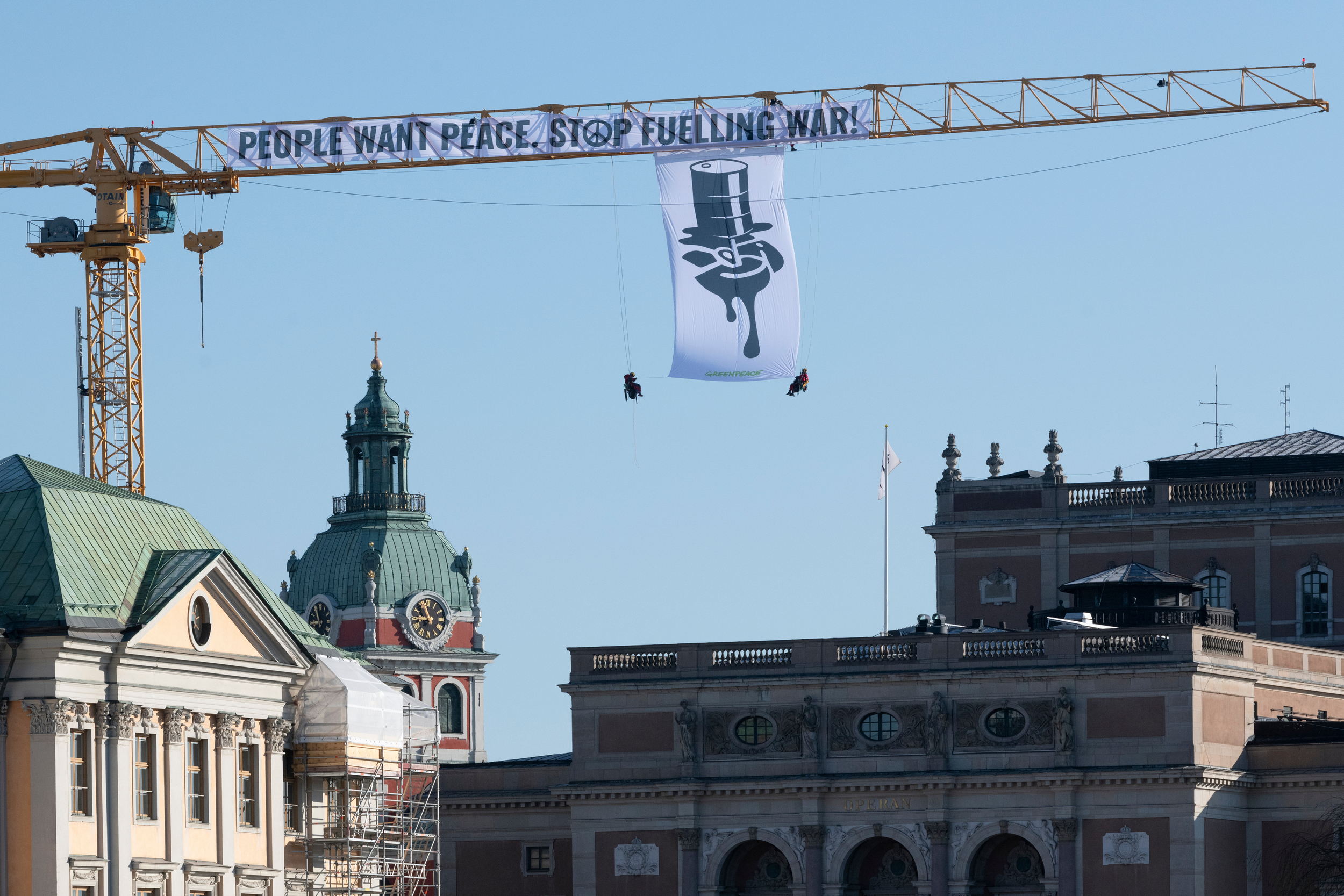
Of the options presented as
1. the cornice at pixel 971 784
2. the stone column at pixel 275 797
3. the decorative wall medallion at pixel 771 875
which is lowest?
the decorative wall medallion at pixel 771 875

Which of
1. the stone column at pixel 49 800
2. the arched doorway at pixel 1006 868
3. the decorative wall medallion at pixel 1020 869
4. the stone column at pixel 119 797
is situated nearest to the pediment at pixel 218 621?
the stone column at pixel 119 797

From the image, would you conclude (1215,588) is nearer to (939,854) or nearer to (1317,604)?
(1317,604)

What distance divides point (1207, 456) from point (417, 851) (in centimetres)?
5468

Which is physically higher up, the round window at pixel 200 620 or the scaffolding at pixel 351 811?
the round window at pixel 200 620

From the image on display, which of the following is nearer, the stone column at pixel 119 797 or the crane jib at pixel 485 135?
the stone column at pixel 119 797

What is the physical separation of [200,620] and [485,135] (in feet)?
123

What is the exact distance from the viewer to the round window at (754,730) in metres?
135

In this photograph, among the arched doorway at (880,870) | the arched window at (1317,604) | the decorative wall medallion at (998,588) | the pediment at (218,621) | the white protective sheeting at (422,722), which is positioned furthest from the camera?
the decorative wall medallion at (998,588)

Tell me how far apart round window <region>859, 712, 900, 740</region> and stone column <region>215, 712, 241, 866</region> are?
4038 centimetres

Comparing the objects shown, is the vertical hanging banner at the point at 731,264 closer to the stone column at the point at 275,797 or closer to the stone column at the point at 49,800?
the stone column at the point at 275,797

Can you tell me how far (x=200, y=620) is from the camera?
97.0 metres

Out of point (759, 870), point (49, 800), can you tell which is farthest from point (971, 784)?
point (49, 800)

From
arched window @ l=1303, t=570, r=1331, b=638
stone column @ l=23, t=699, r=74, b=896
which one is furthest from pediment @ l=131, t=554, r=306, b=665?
arched window @ l=1303, t=570, r=1331, b=638

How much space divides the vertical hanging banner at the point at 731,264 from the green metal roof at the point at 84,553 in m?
14.4
